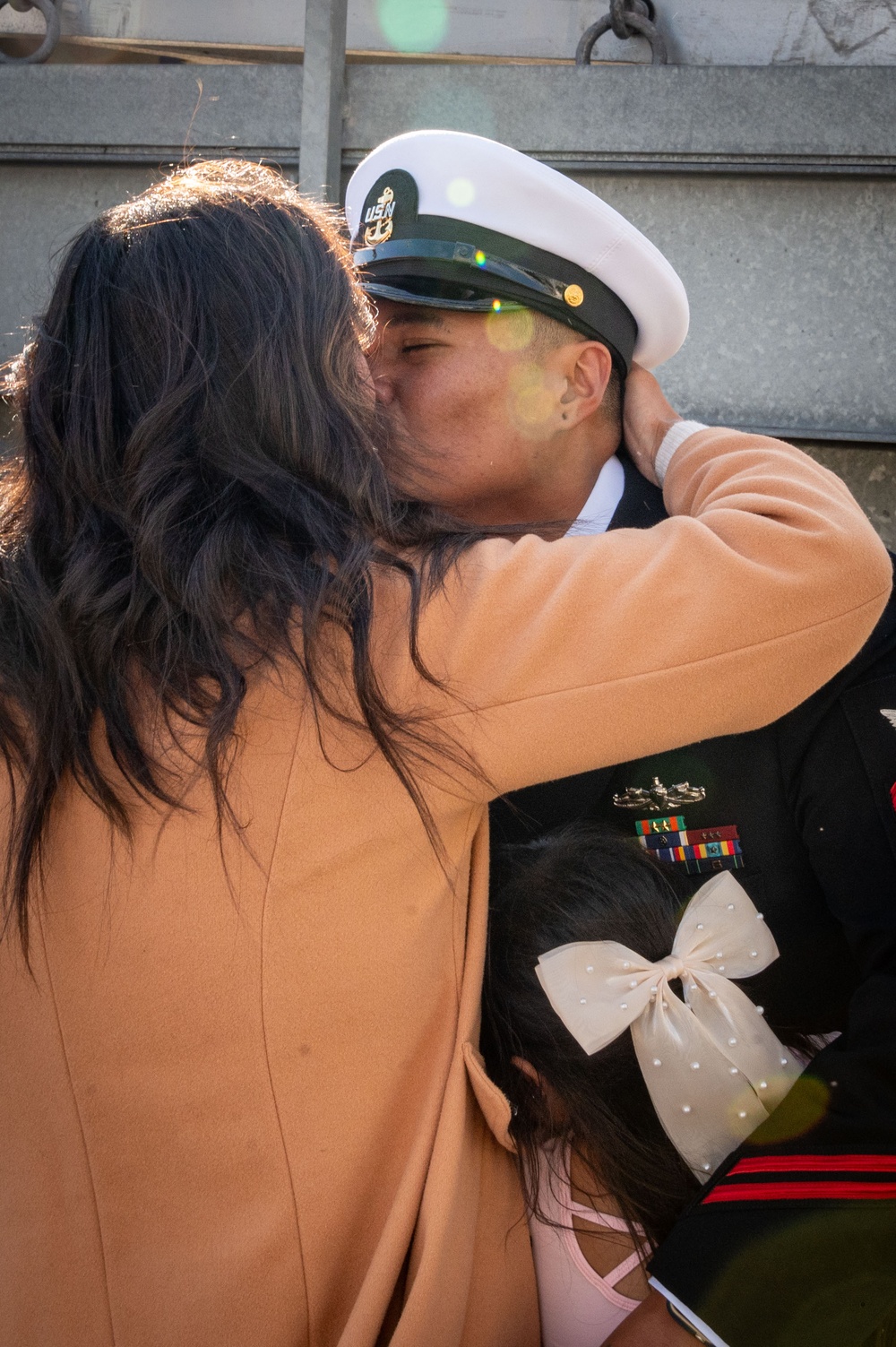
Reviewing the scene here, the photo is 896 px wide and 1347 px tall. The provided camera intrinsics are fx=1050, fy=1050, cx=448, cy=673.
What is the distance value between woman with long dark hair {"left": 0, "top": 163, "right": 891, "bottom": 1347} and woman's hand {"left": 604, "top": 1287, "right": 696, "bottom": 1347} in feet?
0.50

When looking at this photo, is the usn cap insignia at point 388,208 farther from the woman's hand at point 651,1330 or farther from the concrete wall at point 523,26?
the woman's hand at point 651,1330

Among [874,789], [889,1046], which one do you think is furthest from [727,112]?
[889,1046]

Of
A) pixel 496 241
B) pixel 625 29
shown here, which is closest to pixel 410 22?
pixel 625 29

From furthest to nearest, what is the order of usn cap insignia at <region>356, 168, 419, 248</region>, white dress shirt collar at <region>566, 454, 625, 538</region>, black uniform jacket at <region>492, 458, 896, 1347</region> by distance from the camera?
usn cap insignia at <region>356, 168, 419, 248</region> < white dress shirt collar at <region>566, 454, 625, 538</region> < black uniform jacket at <region>492, 458, 896, 1347</region>

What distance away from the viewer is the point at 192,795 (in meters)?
1.21

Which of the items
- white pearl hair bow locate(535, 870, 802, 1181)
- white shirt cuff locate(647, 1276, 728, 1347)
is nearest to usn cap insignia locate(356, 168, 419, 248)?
white pearl hair bow locate(535, 870, 802, 1181)

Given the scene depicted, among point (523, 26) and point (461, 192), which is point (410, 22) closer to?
point (523, 26)

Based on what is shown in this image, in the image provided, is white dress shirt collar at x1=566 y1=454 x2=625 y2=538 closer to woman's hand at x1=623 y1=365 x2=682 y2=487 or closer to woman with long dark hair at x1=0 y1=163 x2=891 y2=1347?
woman's hand at x1=623 y1=365 x2=682 y2=487

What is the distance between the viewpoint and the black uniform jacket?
1.30m

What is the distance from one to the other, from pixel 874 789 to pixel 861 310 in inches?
88.8

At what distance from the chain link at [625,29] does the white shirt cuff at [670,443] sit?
209cm

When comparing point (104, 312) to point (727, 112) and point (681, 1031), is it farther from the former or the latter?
point (727, 112)

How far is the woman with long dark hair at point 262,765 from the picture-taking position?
120 centimetres

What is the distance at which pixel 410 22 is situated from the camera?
3621mm
